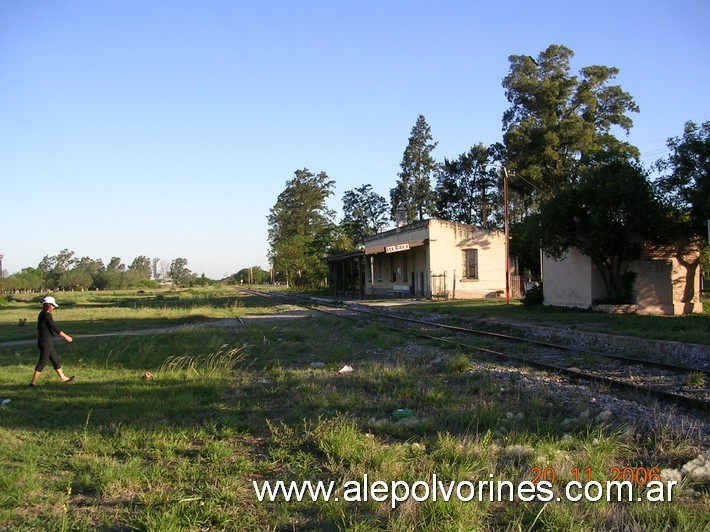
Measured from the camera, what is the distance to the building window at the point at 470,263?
124 feet

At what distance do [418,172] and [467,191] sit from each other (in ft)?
19.4

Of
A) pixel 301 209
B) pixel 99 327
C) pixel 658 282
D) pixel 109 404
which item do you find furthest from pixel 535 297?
pixel 301 209

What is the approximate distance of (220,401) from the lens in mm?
7891

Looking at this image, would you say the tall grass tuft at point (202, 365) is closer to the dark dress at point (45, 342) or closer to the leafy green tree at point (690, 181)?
the dark dress at point (45, 342)

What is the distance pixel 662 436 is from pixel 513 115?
43858mm

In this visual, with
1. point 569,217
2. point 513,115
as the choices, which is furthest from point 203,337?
point 513,115

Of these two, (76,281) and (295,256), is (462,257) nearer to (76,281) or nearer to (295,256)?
(295,256)

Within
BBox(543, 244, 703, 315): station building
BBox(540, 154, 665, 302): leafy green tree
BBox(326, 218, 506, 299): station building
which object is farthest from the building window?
BBox(540, 154, 665, 302): leafy green tree

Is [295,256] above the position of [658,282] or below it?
above

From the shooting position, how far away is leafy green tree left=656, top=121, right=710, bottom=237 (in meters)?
19.0

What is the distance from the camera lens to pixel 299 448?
18.3ft

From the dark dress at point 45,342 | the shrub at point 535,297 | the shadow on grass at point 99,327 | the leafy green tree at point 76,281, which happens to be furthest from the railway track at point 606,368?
the leafy green tree at point 76,281

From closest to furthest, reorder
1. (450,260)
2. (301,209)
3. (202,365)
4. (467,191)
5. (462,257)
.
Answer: (202,365)
(450,260)
(462,257)
(467,191)
(301,209)

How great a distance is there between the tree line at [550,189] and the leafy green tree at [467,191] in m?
0.11
